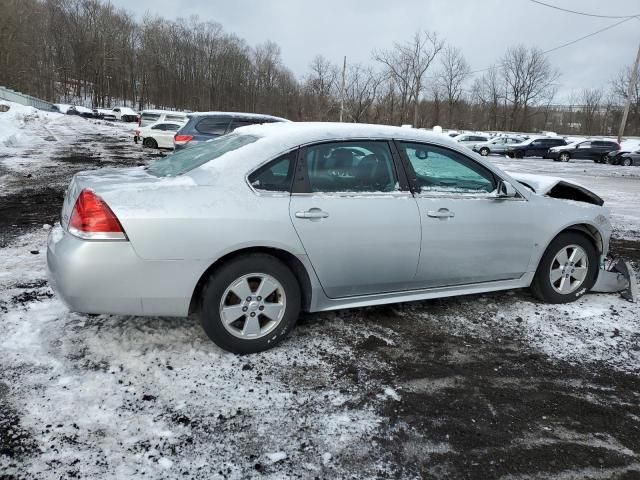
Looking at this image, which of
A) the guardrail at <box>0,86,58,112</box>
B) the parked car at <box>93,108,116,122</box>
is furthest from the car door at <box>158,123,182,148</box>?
the parked car at <box>93,108,116,122</box>

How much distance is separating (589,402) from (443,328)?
118cm

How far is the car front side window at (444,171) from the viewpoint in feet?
12.2

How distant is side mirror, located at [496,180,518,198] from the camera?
12.9 feet

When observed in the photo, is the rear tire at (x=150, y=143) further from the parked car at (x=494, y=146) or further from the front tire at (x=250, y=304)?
the parked car at (x=494, y=146)

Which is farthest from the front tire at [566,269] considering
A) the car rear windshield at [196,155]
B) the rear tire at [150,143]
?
the rear tire at [150,143]

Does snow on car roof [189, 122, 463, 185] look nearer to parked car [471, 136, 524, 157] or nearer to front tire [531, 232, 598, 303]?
front tire [531, 232, 598, 303]

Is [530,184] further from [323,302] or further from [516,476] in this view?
[516,476]

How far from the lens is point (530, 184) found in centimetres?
464

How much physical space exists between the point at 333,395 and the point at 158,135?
21.5m

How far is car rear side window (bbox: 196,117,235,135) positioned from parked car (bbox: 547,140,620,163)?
26.9 meters

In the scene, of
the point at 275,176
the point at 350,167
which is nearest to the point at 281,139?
the point at 275,176

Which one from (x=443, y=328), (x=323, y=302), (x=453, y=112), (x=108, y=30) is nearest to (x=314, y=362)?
(x=323, y=302)

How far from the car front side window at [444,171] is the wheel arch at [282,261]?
3.82 feet

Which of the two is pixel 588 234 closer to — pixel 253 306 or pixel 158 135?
pixel 253 306
